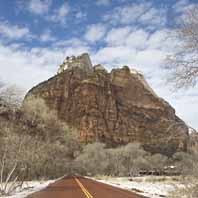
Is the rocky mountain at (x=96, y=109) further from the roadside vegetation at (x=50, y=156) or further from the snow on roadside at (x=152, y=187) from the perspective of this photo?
the snow on roadside at (x=152, y=187)

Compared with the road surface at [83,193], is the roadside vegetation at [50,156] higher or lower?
higher

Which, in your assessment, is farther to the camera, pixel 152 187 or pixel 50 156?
pixel 50 156

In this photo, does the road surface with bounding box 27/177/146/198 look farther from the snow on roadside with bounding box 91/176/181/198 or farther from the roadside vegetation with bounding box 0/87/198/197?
the roadside vegetation with bounding box 0/87/198/197

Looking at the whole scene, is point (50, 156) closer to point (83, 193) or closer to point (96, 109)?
point (83, 193)

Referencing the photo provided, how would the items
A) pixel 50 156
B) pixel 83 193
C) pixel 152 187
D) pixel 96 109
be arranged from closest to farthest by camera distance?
1. pixel 83 193
2. pixel 152 187
3. pixel 50 156
4. pixel 96 109

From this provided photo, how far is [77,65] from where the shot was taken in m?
198

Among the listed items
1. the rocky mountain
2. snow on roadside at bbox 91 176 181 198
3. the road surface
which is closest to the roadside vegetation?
snow on roadside at bbox 91 176 181 198

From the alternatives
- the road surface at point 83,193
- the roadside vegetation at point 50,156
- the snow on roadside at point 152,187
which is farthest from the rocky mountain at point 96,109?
the road surface at point 83,193

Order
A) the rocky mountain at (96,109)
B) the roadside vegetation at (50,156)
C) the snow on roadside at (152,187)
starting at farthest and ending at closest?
1. the rocky mountain at (96,109)
2. the roadside vegetation at (50,156)
3. the snow on roadside at (152,187)

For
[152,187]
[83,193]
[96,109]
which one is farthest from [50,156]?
[96,109]

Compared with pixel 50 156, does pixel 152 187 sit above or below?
below

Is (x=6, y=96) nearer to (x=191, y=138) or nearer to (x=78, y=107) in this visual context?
(x=191, y=138)

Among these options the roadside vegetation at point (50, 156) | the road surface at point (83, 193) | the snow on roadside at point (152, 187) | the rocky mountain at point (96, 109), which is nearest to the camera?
the snow on roadside at point (152, 187)

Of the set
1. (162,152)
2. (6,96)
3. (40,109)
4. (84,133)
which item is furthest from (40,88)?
(6,96)
